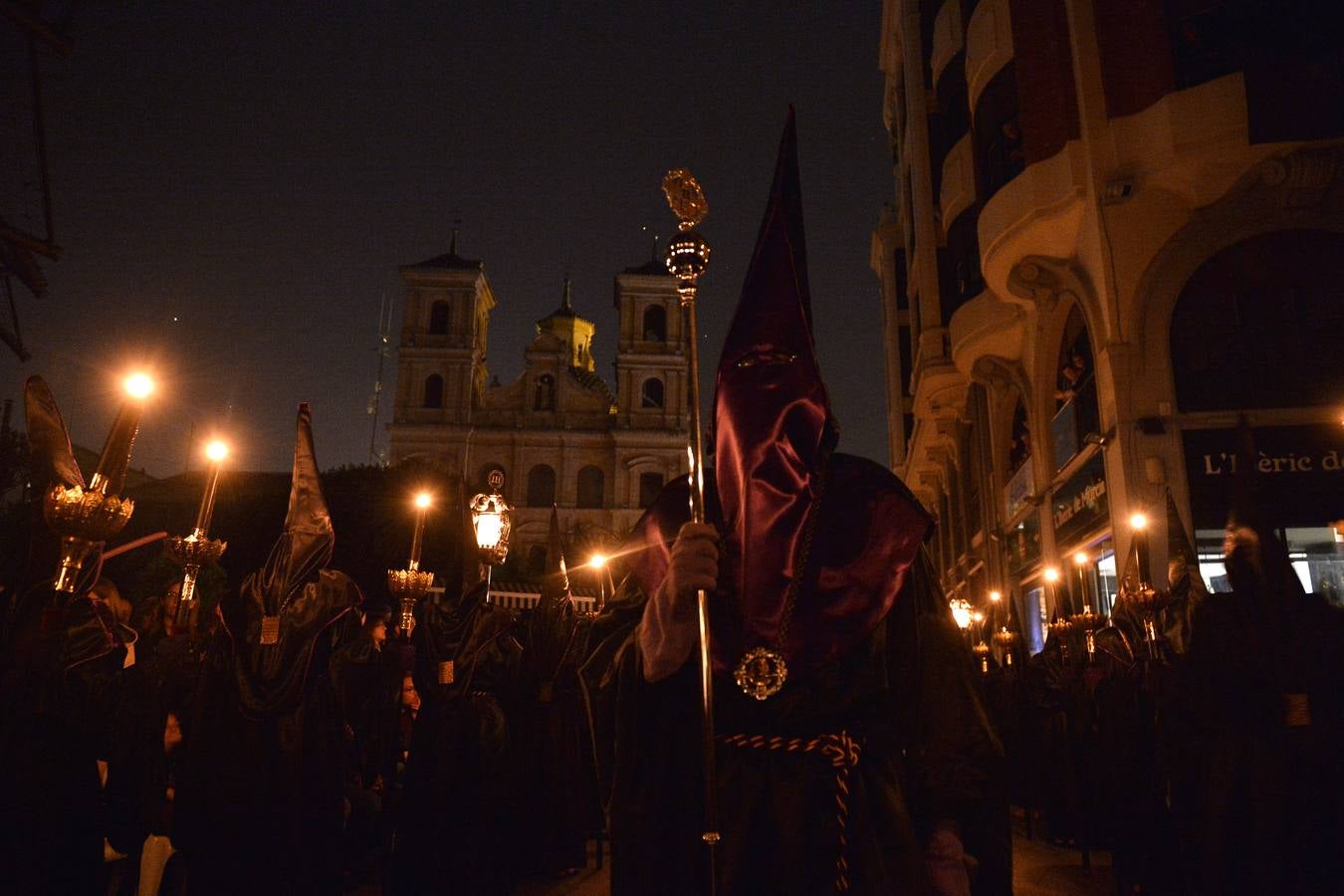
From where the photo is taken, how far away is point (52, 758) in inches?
135

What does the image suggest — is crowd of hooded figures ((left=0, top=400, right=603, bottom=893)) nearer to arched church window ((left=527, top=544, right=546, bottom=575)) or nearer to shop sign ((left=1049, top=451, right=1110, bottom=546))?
shop sign ((left=1049, top=451, right=1110, bottom=546))

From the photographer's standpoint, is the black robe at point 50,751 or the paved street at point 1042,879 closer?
the black robe at point 50,751

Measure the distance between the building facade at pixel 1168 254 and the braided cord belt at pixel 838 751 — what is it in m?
10.3

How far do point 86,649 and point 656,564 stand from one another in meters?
2.67

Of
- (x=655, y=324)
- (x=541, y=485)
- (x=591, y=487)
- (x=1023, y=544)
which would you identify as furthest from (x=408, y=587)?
(x=655, y=324)

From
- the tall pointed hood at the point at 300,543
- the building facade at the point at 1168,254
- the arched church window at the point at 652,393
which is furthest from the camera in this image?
the arched church window at the point at 652,393

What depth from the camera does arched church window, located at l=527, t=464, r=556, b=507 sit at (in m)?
64.7

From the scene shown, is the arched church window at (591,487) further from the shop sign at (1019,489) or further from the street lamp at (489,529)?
the street lamp at (489,529)

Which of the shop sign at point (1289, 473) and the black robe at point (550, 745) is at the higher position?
the shop sign at point (1289, 473)

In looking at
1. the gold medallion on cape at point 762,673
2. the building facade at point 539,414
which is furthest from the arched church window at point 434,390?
the gold medallion on cape at point 762,673

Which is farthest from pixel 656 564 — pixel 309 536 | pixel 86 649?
pixel 309 536

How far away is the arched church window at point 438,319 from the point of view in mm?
64312

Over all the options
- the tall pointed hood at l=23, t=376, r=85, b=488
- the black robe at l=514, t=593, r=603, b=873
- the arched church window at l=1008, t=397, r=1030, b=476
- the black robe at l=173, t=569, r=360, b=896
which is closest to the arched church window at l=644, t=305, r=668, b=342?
the arched church window at l=1008, t=397, r=1030, b=476

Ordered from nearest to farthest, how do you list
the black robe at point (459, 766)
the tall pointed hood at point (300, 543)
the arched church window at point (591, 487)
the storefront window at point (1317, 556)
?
the tall pointed hood at point (300, 543) < the black robe at point (459, 766) < the storefront window at point (1317, 556) < the arched church window at point (591, 487)
